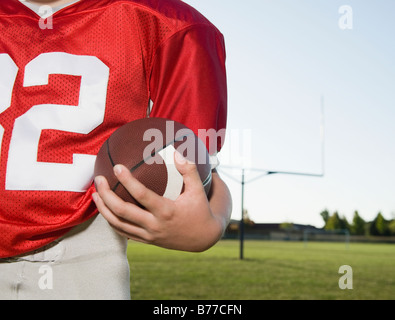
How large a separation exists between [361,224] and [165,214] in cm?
6958

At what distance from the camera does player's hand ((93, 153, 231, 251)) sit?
91cm

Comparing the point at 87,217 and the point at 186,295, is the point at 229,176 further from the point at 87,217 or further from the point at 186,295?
the point at 87,217

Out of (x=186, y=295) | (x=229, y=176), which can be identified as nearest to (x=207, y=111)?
(x=186, y=295)

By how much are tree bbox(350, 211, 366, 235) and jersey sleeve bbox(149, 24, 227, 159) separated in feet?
224

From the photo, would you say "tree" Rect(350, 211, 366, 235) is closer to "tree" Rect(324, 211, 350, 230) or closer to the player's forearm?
"tree" Rect(324, 211, 350, 230)

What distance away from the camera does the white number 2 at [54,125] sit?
122cm

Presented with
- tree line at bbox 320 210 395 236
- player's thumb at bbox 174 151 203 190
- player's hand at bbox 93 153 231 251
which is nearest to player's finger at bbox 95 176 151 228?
player's hand at bbox 93 153 231 251

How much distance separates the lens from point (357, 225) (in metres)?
65.8

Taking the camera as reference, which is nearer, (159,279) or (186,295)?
(186,295)

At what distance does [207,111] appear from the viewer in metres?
1.29

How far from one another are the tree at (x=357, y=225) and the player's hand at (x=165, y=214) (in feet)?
225

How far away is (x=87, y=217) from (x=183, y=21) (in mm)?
650
